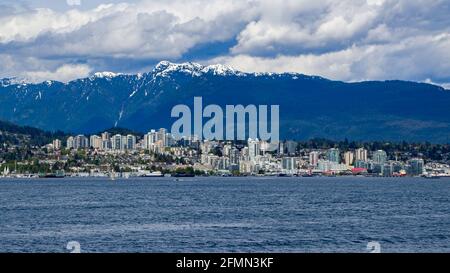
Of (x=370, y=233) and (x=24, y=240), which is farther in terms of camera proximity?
(x=370, y=233)

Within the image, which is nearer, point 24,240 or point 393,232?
point 24,240

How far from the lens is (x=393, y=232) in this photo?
51.7 m
